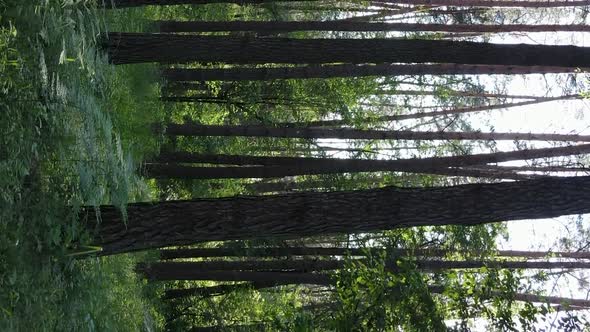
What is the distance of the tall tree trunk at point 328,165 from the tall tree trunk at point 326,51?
335 centimetres

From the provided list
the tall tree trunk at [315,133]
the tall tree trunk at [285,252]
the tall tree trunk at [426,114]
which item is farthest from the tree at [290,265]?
the tall tree trunk at [426,114]

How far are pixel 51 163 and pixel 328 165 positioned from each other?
6412 millimetres

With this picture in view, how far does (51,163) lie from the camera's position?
235 inches

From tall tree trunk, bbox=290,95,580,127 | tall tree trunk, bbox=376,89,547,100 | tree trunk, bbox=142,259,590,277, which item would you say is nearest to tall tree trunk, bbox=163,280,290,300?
tree trunk, bbox=142,259,590,277

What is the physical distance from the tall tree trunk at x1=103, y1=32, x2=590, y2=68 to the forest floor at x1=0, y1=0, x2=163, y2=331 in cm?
58

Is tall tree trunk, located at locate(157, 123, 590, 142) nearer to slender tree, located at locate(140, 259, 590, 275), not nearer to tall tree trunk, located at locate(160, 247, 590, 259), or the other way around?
tall tree trunk, located at locate(160, 247, 590, 259)

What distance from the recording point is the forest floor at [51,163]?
500 centimetres

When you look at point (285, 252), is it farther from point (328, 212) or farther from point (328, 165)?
point (328, 212)

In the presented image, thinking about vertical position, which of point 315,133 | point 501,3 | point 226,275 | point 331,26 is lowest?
point 226,275

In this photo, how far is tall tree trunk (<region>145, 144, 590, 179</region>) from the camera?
36.8 feet

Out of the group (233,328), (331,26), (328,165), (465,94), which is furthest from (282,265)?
(465,94)

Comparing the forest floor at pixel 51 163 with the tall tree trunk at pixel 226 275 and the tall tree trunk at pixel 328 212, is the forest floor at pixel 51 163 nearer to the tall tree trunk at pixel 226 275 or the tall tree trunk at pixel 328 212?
the tall tree trunk at pixel 328 212

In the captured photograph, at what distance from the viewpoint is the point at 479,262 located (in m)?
12.2

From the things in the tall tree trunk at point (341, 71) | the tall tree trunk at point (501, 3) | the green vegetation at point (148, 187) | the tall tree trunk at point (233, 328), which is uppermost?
the tall tree trunk at point (501, 3)
